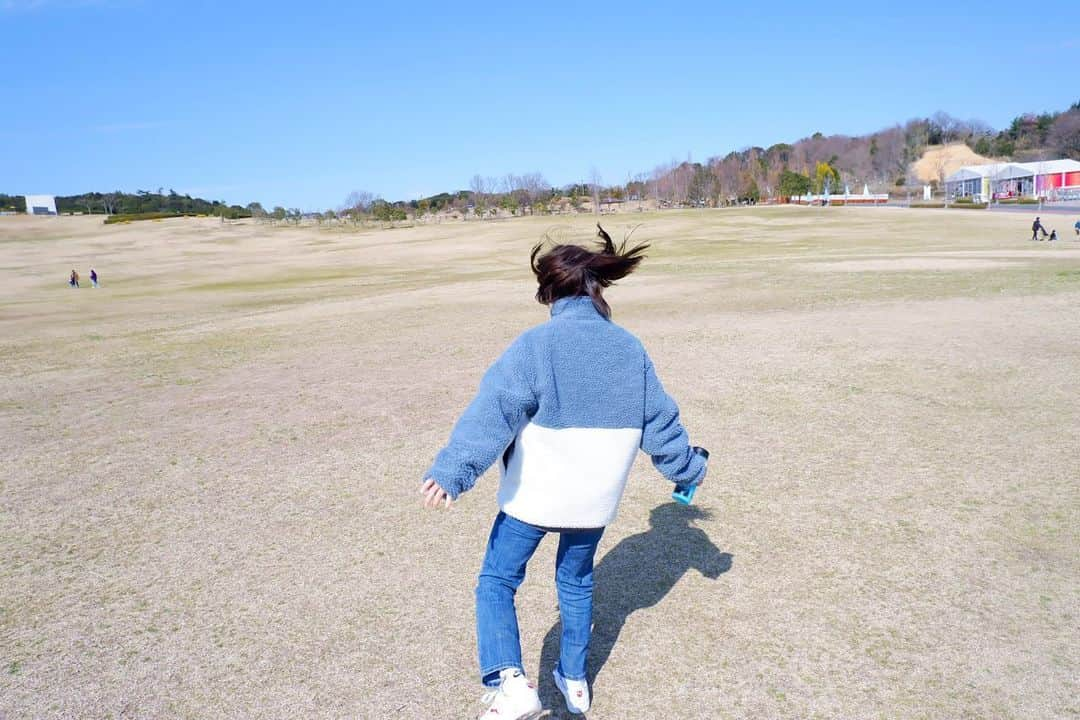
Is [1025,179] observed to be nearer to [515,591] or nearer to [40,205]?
[515,591]

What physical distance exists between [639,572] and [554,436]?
84.0 inches

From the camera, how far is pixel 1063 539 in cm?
489

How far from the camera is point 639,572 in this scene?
15.6 ft

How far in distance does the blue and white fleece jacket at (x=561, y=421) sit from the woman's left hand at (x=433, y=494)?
22 millimetres

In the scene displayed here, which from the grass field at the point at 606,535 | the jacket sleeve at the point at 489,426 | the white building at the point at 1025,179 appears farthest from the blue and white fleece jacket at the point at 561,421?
the white building at the point at 1025,179

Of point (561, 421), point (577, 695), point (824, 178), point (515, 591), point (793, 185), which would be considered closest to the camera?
point (561, 421)

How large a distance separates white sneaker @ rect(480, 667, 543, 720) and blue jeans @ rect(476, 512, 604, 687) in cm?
5

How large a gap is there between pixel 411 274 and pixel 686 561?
30.5m

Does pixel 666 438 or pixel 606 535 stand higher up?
pixel 666 438

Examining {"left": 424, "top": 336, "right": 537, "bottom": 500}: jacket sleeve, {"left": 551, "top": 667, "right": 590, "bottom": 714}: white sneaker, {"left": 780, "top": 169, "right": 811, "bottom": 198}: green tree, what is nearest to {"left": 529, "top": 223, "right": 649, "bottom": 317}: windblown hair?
{"left": 424, "top": 336, "right": 537, "bottom": 500}: jacket sleeve

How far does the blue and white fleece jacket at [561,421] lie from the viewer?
291 cm

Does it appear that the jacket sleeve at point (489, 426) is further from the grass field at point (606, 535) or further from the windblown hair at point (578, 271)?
the grass field at point (606, 535)

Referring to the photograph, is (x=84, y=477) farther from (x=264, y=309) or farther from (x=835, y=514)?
(x=264, y=309)

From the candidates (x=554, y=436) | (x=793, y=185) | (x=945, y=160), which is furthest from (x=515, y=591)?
(x=945, y=160)
